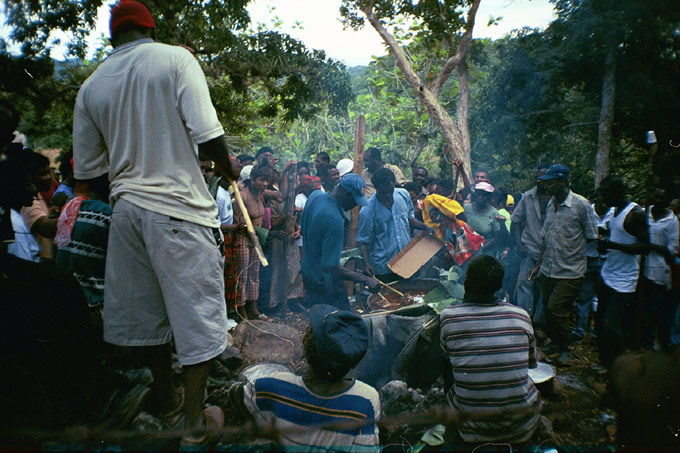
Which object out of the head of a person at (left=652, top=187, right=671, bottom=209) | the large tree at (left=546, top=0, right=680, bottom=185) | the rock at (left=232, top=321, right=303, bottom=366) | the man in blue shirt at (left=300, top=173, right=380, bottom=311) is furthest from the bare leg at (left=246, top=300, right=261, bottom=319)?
the large tree at (left=546, top=0, right=680, bottom=185)

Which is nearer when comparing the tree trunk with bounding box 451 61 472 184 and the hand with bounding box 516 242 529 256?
the hand with bounding box 516 242 529 256

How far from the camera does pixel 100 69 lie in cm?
199

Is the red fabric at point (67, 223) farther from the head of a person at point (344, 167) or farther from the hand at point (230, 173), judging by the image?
the head of a person at point (344, 167)

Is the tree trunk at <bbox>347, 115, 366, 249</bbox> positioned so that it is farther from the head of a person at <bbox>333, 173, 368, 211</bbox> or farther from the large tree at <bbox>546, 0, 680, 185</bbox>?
the large tree at <bbox>546, 0, 680, 185</bbox>

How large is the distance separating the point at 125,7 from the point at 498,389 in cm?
285

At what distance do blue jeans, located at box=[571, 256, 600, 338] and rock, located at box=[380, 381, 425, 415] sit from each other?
3.31 meters

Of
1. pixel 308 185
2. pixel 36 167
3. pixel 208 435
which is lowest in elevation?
pixel 208 435

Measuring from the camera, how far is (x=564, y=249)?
16.1 feet

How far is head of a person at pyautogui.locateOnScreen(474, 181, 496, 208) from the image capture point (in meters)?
6.81

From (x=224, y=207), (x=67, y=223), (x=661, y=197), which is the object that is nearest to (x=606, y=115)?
(x=661, y=197)

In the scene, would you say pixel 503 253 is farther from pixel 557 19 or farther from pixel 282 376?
pixel 557 19

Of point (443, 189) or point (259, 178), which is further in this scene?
point (443, 189)

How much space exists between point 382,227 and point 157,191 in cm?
411

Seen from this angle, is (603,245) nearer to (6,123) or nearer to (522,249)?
(522,249)
